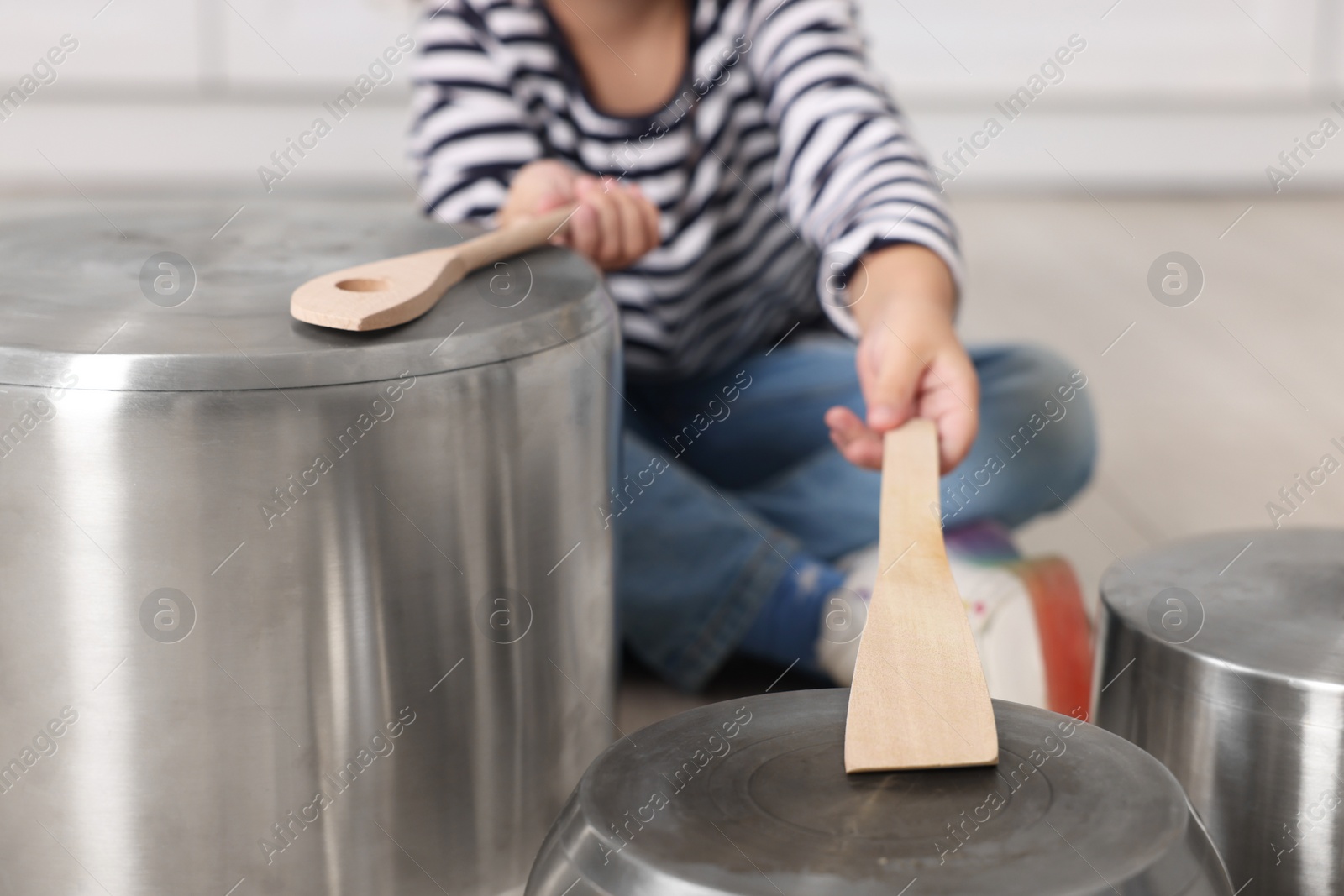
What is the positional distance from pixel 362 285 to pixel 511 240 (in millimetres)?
87

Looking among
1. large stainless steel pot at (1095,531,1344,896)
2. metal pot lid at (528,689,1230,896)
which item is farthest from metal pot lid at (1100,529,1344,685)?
metal pot lid at (528,689,1230,896)

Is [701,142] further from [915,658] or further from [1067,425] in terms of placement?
[915,658]

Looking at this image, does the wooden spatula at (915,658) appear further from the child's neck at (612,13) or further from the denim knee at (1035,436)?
the child's neck at (612,13)

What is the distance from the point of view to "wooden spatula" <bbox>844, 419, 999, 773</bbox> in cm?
34

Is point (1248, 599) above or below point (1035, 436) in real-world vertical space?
above

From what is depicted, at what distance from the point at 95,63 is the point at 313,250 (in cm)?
158

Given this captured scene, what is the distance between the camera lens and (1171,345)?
4.52 feet

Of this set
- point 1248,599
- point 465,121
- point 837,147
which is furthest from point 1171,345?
point 1248,599

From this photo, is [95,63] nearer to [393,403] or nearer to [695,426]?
[695,426]

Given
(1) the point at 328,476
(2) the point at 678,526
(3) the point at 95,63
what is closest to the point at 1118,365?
(2) the point at 678,526

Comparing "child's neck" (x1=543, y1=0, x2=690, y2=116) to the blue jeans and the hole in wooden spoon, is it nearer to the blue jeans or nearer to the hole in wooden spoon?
the blue jeans

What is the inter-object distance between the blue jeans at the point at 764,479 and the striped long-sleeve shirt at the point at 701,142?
1.5 inches

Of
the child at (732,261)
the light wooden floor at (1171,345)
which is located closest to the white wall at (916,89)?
the light wooden floor at (1171,345)

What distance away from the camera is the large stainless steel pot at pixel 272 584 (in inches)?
16.2
